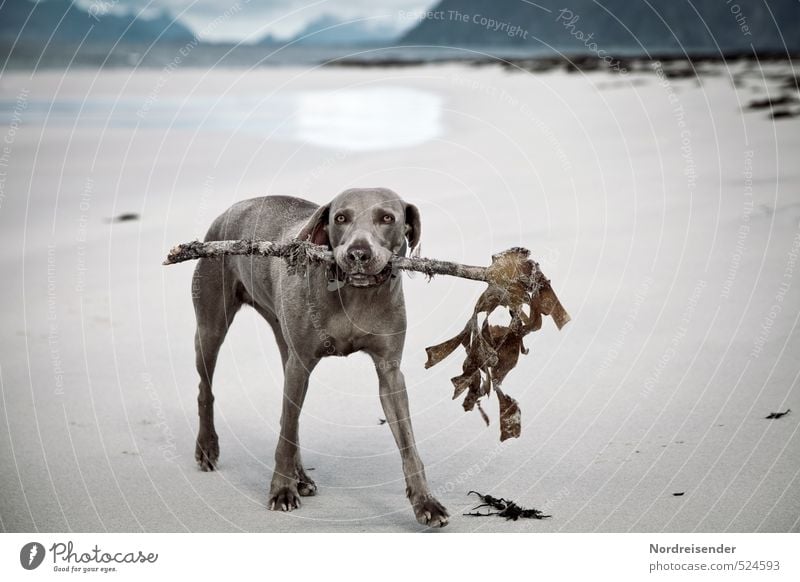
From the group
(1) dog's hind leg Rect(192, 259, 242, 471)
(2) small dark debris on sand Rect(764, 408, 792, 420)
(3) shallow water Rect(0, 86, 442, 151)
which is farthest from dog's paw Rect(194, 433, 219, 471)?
(3) shallow water Rect(0, 86, 442, 151)

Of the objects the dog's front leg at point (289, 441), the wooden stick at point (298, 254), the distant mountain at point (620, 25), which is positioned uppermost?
the distant mountain at point (620, 25)

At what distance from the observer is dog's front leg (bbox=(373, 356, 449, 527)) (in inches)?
210

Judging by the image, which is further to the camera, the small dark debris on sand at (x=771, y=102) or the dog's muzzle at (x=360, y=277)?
the small dark debris on sand at (x=771, y=102)

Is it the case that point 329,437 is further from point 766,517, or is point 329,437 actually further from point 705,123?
point 705,123

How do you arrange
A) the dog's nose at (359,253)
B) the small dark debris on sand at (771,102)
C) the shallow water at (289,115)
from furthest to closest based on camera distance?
the shallow water at (289,115)
the small dark debris on sand at (771,102)
the dog's nose at (359,253)

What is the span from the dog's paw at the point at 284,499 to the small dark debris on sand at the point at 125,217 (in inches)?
267

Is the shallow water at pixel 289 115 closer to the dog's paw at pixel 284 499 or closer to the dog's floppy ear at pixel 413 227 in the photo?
the dog's floppy ear at pixel 413 227

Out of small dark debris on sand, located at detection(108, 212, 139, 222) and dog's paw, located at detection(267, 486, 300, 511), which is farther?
small dark debris on sand, located at detection(108, 212, 139, 222)

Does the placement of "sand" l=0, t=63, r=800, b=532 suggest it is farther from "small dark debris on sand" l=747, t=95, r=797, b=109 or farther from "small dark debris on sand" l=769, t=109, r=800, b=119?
"small dark debris on sand" l=747, t=95, r=797, b=109

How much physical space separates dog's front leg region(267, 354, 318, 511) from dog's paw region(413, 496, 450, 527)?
A: 761 mm

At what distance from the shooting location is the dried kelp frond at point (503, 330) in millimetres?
5312

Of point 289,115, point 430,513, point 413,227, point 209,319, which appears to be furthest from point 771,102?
point 430,513
